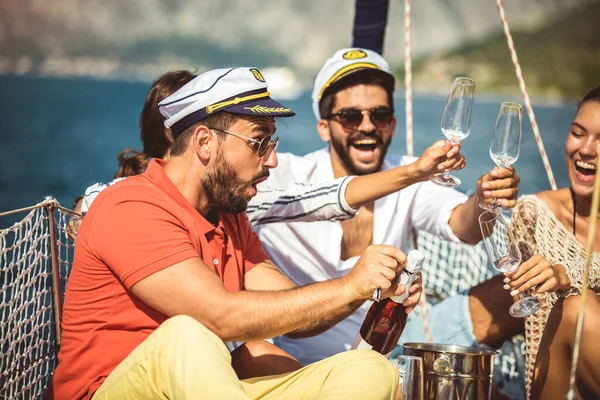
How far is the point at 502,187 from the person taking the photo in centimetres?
388

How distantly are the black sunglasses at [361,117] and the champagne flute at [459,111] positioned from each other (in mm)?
1337

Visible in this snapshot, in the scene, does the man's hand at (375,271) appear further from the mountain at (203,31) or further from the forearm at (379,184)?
the mountain at (203,31)

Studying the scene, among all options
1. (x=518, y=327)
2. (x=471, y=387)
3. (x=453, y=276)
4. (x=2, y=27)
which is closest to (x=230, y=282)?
(x=471, y=387)

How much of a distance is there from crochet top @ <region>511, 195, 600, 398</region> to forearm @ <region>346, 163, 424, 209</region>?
2.54 ft

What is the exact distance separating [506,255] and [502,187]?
430mm

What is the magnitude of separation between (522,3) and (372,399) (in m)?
115

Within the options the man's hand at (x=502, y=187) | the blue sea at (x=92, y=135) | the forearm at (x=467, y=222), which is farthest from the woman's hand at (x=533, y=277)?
the blue sea at (x=92, y=135)

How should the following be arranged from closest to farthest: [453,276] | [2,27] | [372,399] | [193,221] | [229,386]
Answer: [229,386] < [372,399] < [193,221] < [453,276] < [2,27]

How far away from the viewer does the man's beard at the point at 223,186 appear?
11.6 ft

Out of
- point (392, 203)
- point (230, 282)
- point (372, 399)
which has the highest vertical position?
point (392, 203)

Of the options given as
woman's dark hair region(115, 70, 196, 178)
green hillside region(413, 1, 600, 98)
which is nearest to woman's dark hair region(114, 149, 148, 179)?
woman's dark hair region(115, 70, 196, 178)

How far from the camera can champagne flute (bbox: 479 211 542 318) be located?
355 cm

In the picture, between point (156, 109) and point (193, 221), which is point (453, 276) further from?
point (193, 221)

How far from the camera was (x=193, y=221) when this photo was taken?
11.2 feet
